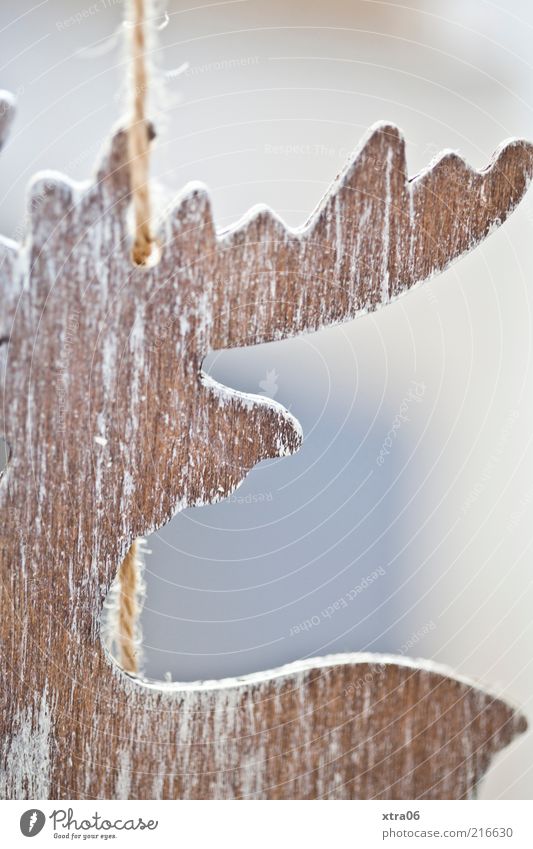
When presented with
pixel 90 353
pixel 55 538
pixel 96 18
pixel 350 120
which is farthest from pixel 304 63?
pixel 55 538

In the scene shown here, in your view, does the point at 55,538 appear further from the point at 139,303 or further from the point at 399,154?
the point at 399,154

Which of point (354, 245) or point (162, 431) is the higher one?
point (354, 245)

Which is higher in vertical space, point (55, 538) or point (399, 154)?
point (399, 154)
